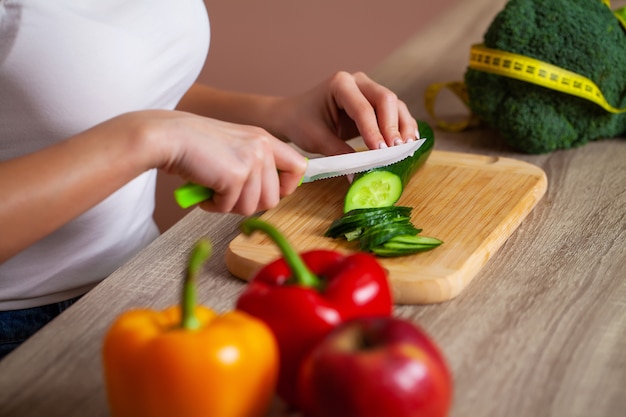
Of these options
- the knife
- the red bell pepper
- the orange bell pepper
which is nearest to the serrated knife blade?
the knife

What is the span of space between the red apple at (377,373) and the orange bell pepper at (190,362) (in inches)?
2.3

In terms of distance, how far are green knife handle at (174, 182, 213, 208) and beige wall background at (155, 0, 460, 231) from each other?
8.27 feet

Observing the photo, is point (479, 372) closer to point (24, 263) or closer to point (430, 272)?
point (430, 272)

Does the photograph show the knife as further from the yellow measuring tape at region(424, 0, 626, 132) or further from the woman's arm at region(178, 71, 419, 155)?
the yellow measuring tape at region(424, 0, 626, 132)

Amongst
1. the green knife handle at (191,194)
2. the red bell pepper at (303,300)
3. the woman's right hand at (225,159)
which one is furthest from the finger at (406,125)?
the red bell pepper at (303,300)

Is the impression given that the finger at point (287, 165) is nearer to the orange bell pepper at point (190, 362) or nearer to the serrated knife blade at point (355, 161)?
the serrated knife blade at point (355, 161)

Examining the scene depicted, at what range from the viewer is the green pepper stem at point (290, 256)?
2.64 feet

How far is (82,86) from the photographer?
131 cm

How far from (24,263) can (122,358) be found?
2.30ft

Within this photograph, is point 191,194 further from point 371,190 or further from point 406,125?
point 406,125

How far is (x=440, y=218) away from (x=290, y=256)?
566mm

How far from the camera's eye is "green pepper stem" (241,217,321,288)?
2.64 feet

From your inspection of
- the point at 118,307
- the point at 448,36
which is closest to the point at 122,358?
the point at 118,307

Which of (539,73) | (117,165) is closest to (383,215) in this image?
(117,165)
